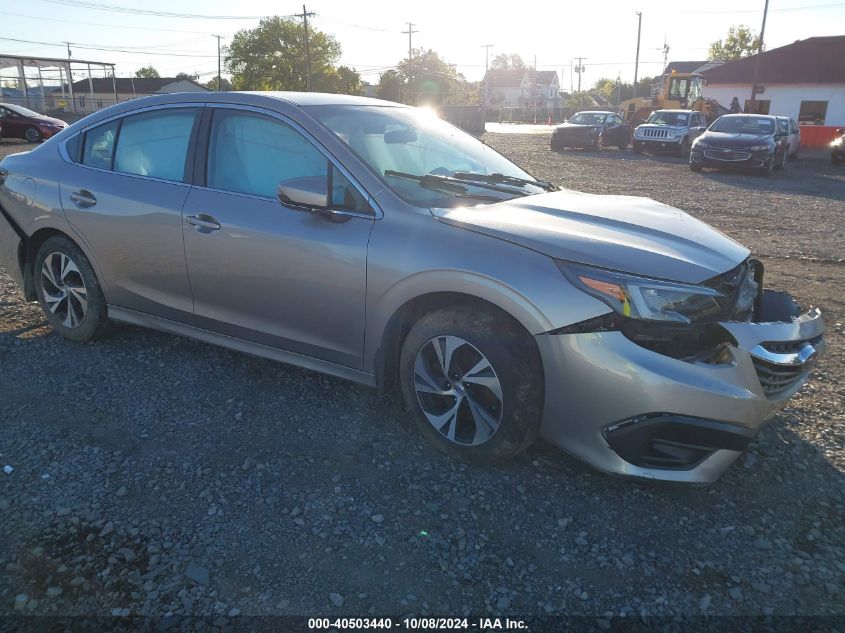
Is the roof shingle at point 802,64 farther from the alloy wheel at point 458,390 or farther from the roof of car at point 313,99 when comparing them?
the alloy wheel at point 458,390

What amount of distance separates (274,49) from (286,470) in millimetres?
86183

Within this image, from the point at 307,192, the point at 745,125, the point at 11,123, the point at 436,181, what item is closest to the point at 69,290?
the point at 307,192

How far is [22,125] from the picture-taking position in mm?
24828

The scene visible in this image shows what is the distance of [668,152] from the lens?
23.8 metres

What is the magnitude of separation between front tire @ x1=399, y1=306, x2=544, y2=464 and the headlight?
364mm

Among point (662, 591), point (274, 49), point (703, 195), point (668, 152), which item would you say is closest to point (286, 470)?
point (662, 591)

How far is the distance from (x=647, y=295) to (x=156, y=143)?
3.05 m

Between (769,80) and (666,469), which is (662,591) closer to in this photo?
(666,469)

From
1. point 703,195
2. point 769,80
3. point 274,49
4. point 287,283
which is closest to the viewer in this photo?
point 287,283

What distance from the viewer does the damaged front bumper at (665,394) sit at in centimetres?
255

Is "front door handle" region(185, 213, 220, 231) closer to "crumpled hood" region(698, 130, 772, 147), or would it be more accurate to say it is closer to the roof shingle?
"crumpled hood" region(698, 130, 772, 147)

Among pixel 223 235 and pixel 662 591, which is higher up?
pixel 223 235

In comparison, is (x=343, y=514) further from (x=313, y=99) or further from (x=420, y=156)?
(x=313, y=99)

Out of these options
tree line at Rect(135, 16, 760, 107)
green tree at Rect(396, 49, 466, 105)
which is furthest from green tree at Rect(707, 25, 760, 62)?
green tree at Rect(396, 49, 466, 105)
